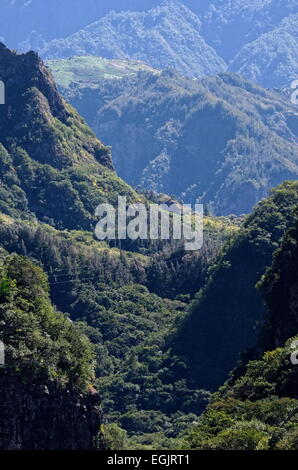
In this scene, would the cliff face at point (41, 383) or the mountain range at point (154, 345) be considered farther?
the mountain range at point (154, 345)

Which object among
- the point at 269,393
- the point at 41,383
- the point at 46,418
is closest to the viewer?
the point at 41,383

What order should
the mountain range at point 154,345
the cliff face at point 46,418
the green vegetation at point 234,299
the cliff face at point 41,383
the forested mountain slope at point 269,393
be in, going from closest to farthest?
1. the forested mountain slope at point 269,393
2. the cliff face at point 46,418
3. the cliff face at point 41,383
4. the mountain range at point 154,345
5. the green vegetation at point 234,299

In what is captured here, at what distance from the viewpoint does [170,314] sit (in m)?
187

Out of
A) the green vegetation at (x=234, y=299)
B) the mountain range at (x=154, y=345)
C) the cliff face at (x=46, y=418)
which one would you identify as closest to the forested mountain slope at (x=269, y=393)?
the mountain range at (x=154, y=345)

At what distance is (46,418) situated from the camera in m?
90.6

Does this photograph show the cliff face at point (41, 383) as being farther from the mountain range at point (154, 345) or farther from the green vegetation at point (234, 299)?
the green vegetation at point (234, 299)

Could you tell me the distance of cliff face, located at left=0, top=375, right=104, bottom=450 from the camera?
8875 cm

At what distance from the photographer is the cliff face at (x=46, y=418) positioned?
88750 mm

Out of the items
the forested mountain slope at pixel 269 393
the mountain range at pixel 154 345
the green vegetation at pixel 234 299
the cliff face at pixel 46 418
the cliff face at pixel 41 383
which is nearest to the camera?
the forested mountain slope at pixel 269 393

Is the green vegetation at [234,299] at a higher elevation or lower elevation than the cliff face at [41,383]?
higher

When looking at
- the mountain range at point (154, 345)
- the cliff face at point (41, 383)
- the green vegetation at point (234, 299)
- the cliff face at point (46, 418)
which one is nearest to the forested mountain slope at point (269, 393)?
the mountain range at point (154, 345)

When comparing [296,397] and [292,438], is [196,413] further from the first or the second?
[292,438]

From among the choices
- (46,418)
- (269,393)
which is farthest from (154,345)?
(46,418)

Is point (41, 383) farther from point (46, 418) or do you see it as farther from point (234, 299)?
point (234, 299)
